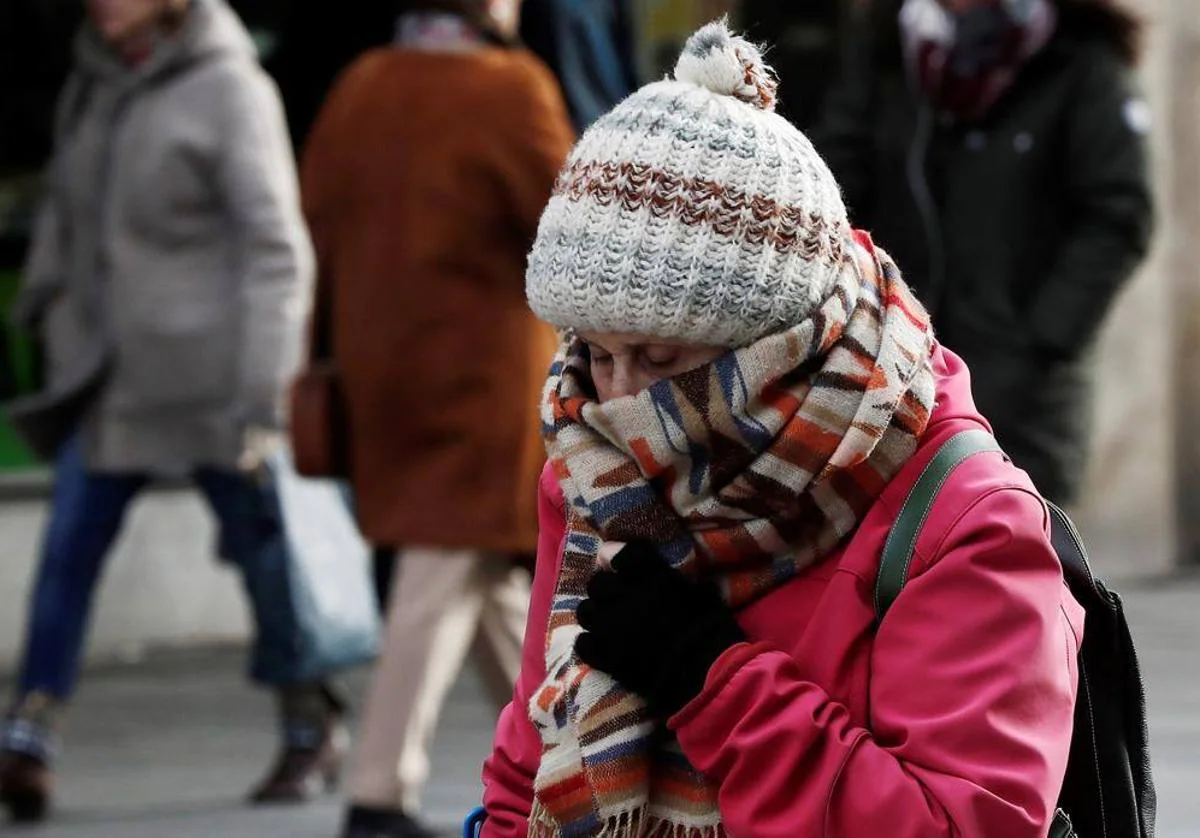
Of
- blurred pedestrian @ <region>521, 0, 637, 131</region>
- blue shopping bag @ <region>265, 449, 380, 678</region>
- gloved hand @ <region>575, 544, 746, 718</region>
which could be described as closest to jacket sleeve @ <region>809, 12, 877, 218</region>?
blurred pedestrian @ <region>521, 0, 637, 131</region>

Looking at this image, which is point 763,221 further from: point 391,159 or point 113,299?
point 113,299

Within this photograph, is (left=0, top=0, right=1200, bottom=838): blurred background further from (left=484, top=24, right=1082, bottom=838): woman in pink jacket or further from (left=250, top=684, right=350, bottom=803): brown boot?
(left=484, top=24, right=1082, bottom=838): woman in pink jacket

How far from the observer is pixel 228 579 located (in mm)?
8336

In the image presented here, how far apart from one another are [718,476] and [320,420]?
320 centimetres

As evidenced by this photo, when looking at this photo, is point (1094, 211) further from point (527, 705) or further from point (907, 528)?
point (907, 528)

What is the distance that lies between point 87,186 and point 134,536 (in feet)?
7.43

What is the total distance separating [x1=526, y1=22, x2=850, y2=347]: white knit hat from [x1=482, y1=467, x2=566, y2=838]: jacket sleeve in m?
0.31

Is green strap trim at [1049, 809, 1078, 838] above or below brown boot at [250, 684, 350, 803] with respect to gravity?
above

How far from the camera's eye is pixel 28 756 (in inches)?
233

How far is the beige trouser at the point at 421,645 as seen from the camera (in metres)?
5.39

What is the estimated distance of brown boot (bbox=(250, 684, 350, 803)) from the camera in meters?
6.04

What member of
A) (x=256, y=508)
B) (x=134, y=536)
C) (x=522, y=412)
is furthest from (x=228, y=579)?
(x=522, y=412)

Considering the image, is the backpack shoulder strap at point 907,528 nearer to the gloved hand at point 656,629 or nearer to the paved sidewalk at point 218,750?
the gloved hand at point 656,629

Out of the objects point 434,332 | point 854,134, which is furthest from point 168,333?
point 854,134
